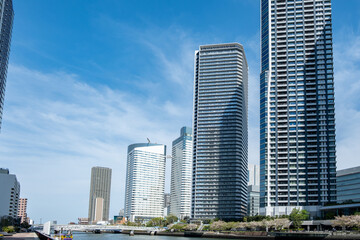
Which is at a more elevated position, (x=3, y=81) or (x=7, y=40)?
(x=7, y=40)

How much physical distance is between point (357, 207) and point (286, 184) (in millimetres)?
42508

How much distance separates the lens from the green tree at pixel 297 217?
171 m

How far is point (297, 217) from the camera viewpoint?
17312cm

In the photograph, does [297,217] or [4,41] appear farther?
[4,41]

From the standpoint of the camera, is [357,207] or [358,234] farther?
[357,207]

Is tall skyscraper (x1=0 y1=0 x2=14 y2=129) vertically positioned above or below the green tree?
above

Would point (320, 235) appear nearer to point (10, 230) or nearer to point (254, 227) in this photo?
point (254, 227)

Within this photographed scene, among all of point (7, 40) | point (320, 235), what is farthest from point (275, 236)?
point (7, 40)

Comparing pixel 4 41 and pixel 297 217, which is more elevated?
pixel 4 41

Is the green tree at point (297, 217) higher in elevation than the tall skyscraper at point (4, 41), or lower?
lower

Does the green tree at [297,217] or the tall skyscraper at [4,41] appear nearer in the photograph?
the green tree at [297,217]

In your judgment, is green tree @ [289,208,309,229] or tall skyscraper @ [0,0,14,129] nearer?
green tree @ [289,208,309,229]

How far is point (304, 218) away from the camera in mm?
176625

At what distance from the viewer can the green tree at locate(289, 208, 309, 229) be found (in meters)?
171
